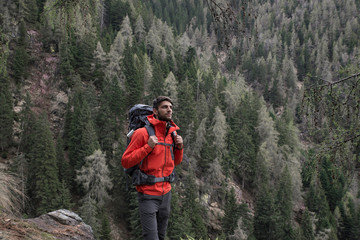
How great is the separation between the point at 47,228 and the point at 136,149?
7.08 ft

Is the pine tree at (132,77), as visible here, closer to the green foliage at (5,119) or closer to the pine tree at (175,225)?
the green foliage at (5,119)

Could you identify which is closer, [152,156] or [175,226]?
[152,156]

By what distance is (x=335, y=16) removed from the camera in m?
130

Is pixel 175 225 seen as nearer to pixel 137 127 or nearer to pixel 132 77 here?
pixel 137 127

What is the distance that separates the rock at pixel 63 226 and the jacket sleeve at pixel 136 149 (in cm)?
164

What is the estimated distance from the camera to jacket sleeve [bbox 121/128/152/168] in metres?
3.53

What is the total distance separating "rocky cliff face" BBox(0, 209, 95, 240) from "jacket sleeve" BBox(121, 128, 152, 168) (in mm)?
1485

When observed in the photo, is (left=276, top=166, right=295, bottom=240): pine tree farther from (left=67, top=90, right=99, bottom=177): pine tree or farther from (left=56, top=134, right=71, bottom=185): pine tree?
(left=56, top=134, right=71, bottom=185): pine tree

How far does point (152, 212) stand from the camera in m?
3.57

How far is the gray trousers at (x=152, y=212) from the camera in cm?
356

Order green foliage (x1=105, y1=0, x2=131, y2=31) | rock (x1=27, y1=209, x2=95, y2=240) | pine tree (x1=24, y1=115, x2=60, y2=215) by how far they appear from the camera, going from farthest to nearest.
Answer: green foliage (x1=105, y1=0, x2=131, y2=31) < pine tree (x1=24, y1=115, x2=60, y2=215) < rock (x1=27, y1=209, x2=95, y2=240)

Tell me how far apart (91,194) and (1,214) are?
29697 millimetres

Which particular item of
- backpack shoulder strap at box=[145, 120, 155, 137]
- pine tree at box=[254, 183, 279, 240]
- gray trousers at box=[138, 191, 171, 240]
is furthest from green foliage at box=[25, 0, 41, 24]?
gray trousers at box=[138, 191, 171, 240]

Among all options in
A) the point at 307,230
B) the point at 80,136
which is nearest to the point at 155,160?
the point at 80,136
